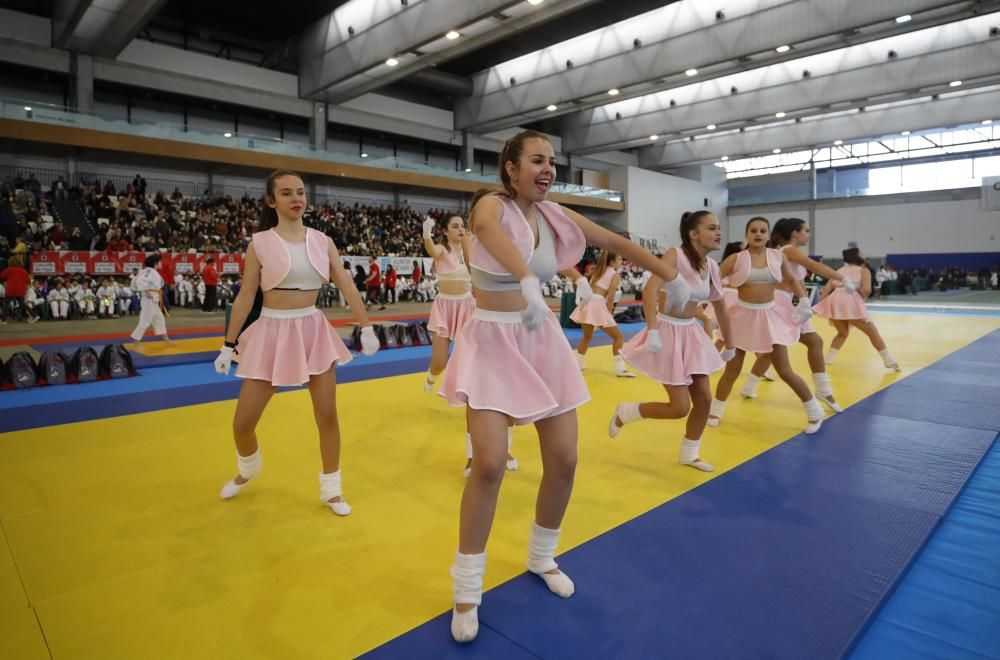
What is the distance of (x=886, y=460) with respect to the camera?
445cm

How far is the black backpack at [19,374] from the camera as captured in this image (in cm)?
684

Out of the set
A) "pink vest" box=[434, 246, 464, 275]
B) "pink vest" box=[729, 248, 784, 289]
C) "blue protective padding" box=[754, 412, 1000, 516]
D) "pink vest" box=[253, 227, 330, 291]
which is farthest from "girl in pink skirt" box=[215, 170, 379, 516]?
"pink vest" box=[729, 248, 784, 289]

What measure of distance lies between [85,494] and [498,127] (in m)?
29.8

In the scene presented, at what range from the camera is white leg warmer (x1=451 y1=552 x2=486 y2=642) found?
2.31m

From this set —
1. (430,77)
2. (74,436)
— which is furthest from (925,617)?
(430,77)

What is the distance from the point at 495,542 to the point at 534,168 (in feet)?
6.40

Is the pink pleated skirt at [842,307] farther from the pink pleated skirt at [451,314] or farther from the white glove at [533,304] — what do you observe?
the white glove at [533,304]

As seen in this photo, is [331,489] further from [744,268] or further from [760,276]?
[760,276]

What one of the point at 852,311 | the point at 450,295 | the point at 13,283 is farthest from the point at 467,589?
the point at 13,283

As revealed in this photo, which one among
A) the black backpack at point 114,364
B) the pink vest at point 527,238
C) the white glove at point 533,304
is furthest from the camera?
the black backpack at point 114,364

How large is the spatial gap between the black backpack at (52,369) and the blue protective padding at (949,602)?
824cm

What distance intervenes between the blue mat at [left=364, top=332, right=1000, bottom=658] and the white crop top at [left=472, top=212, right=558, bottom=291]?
1.38 metres

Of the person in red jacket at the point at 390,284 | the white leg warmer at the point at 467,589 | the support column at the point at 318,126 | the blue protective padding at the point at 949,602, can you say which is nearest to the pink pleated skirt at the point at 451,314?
the white leg warmer at the point at 467,589

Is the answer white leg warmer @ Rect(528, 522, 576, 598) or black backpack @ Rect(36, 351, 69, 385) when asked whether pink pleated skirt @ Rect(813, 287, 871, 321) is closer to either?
white leg warmer @ Rect(528, 522, 576, 598)
